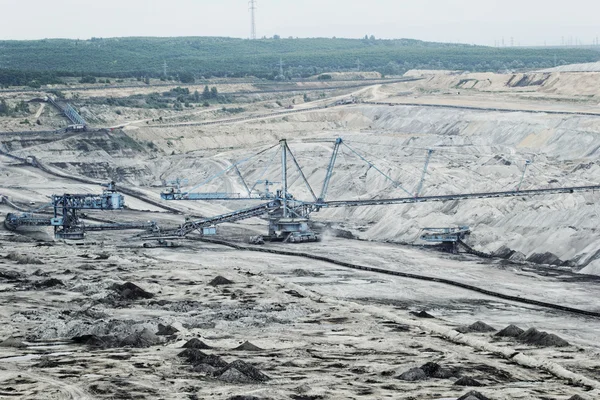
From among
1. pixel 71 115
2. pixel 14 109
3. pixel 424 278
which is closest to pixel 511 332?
pixel 424 278

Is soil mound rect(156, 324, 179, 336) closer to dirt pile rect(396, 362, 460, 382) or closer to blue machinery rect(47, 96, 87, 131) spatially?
dirt pile rect(396, 362, 460, 382)

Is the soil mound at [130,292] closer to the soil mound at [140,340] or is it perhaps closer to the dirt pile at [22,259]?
the soil mound at [140,340]

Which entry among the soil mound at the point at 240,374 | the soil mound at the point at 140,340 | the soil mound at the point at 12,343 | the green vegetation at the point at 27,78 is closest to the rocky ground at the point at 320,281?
the soil mound at the point at 240,374

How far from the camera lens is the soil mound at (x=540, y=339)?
52.5m

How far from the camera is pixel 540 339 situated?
53.1m

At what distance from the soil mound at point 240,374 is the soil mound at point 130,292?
825 inches

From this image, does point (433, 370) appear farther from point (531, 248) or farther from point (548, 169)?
point (548, 169)

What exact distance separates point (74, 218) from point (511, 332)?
160 feet

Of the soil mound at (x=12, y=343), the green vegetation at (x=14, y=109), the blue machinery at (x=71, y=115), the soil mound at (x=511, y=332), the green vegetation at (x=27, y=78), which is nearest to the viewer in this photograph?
the soil mound at (x=12, y=343)

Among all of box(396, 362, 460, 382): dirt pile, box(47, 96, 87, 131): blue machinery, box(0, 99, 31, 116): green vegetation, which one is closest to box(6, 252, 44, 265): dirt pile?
box(396, 362, 460, 382): dirt pile

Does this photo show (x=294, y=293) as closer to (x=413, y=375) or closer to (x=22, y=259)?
(x=22, y=259)

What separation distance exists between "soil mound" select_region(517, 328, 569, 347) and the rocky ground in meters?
0.10

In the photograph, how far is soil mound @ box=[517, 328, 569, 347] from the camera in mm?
52544

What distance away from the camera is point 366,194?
111438 mm
